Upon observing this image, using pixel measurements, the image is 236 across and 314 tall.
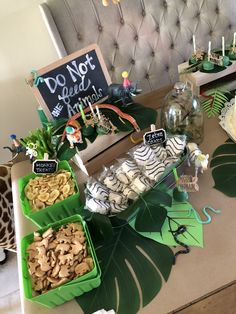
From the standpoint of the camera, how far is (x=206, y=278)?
2.45ft

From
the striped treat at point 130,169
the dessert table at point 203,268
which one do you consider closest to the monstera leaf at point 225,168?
the dessert table at point 203,268

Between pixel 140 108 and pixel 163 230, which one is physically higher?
pixel 140 108

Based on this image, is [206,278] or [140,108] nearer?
[206,278]

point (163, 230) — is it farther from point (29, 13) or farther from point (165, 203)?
point (29, 13)

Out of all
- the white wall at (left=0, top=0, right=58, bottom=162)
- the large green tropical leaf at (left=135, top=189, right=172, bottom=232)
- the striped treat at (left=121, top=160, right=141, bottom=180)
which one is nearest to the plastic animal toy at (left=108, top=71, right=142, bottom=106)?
the striped treat at (left=121, top=160, right=141, bottom=180)

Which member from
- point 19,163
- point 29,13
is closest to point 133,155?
point 19,163

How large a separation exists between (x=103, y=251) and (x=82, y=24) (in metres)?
1.03

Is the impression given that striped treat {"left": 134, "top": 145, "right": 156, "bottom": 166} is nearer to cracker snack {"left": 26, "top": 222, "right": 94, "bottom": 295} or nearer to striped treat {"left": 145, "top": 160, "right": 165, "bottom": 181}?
striped treat {"left": 145, "top": 160, "right": 165, "bottom": 181}

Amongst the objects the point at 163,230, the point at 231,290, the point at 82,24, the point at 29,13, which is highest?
the point at 29,13

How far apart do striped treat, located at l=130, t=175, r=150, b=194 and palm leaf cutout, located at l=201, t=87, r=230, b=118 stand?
1.50 feet

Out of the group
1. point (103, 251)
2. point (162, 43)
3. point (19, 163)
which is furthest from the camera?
point (162, 43)

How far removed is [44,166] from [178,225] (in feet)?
1.51

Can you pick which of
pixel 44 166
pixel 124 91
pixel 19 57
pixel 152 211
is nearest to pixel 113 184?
pixel 152 211

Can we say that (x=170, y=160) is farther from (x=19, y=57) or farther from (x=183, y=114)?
(x=19, y=57)
